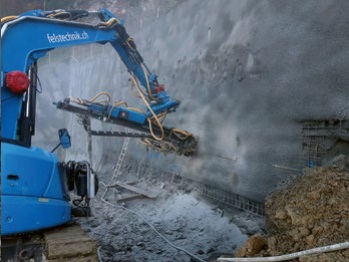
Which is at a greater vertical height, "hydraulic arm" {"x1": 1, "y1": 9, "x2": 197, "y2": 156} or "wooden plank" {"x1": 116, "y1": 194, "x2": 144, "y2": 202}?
"hydraulic arm" {"x1": 1, "y1": 9, "x2": 197, "y2": 156}

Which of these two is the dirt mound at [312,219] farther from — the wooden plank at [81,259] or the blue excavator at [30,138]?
the blue excavator at [30,138]

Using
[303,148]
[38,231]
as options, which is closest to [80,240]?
[38,231]

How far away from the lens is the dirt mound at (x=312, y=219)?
245 centimetres

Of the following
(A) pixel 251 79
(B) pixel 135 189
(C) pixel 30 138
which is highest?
(A) pixel 251 79

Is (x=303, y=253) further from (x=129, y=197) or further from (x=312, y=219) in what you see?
(x=129, y=197)

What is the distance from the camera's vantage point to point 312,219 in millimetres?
2695

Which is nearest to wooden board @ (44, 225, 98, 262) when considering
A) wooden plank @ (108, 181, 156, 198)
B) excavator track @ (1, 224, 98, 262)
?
excavator track @ (1, 224, 98, 262)

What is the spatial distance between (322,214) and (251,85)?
9.89 ft

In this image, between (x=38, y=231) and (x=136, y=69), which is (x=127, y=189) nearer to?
(x=136, y=69)

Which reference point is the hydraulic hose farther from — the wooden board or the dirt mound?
the wooden board

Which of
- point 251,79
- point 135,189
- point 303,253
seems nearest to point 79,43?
point 251,79

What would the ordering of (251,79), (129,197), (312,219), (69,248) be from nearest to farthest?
1. (312,219)
2. (69,248)
3. (251,79)
4. (129,197)

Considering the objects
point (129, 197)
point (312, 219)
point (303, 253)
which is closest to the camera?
point (303, 253)

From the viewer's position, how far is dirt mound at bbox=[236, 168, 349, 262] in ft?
8.05
